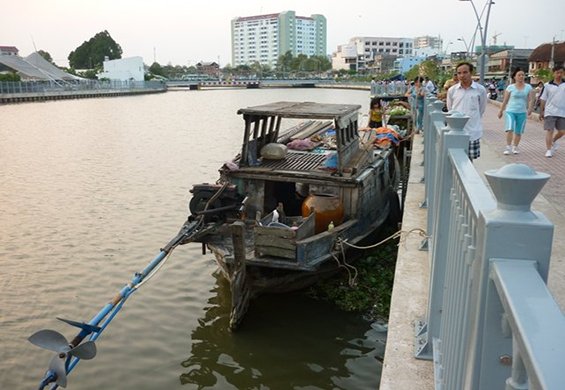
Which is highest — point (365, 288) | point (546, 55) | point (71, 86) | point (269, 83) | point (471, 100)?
point (546, 55)

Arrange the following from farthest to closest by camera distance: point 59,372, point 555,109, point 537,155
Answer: point 537,155
point 555,109
point 59,372

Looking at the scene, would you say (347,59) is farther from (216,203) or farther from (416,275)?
(416,275)

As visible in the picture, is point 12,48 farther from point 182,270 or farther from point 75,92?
point 182,270

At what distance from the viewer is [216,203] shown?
25.0ft

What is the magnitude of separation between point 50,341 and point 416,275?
3.21 m

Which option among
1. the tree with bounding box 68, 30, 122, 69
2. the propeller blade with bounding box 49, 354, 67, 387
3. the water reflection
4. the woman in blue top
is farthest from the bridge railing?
the tree with bounding box 68, 30, 122, 69

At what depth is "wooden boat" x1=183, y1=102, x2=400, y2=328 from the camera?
7332 millimetres

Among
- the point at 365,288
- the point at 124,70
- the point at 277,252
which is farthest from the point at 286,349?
the point at 124,70

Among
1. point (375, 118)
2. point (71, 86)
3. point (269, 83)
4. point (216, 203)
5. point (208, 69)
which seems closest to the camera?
point (216, 203)

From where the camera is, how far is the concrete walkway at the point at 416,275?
3553 mm

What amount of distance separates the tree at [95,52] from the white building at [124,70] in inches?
804

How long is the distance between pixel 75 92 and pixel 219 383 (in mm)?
71637

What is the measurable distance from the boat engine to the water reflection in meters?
1.54

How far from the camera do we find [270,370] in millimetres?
6977
